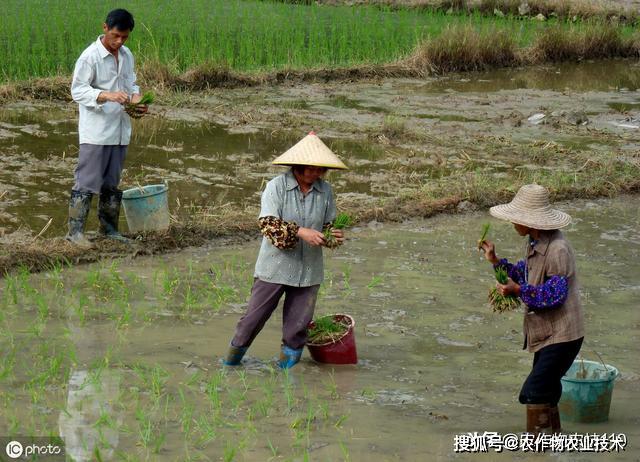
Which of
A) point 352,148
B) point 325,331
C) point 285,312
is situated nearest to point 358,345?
point 325,331

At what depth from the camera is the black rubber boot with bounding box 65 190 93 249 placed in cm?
670

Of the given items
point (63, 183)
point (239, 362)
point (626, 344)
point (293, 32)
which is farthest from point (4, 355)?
point (293, 32)

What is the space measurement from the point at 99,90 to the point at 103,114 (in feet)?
0.54

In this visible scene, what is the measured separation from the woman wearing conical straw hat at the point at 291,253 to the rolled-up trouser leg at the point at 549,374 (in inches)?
43.0

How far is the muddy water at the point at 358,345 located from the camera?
4.18 metres

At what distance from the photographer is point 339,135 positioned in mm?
10703

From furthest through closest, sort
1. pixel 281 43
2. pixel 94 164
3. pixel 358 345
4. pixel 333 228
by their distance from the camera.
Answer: pixel 281 43 → pixel 94 164 → pixel 358 345 → pixel 333 228

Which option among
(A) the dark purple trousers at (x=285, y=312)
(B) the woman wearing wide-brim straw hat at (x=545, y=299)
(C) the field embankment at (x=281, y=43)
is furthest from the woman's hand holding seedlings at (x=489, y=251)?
(C) the field embankment at (x=281, y=43)

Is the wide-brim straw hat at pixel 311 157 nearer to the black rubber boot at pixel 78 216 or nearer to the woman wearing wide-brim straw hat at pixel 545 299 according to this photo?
the woman wearing wide-brim straw hat at pixel 545 299

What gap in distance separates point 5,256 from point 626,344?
3687 mm

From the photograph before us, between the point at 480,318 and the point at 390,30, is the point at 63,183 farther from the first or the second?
the point at 390,30

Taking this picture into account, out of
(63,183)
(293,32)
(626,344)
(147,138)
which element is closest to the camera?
(626,344)

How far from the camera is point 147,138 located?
10.2 meters

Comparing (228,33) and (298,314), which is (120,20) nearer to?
(298,314)
